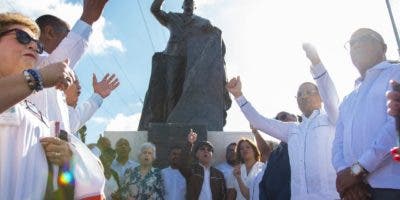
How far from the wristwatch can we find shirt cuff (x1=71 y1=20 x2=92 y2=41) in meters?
1.74

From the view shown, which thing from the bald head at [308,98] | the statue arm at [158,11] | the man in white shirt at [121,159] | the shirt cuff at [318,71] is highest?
the statue arm at [158,11]

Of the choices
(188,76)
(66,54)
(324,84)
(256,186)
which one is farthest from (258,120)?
(188,76)

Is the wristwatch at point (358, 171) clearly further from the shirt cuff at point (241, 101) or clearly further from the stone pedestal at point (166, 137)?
the stone pedestal at point (166, 137)

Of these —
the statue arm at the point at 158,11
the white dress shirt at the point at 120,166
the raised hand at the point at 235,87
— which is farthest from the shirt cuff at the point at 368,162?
the statue arm at the point at 158,11

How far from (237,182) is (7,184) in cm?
449

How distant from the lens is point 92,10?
8.32 ft

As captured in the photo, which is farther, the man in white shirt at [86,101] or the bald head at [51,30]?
the man in white shirt at [86,101]

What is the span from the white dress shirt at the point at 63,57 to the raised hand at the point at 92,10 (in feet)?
0.11

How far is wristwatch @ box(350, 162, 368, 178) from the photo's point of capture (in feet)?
8.59

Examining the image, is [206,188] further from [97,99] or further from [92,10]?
[92,10]

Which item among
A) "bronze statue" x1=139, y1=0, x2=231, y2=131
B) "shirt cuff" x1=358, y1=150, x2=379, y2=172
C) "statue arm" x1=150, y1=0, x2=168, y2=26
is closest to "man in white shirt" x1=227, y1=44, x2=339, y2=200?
"shirt cuff" x1=358, y1=150, x2=379, y2=172

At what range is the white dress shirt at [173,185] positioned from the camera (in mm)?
5898

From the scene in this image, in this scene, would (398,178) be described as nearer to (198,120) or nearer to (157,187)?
(157,187)

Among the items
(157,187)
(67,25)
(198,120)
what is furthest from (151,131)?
(67,25)
